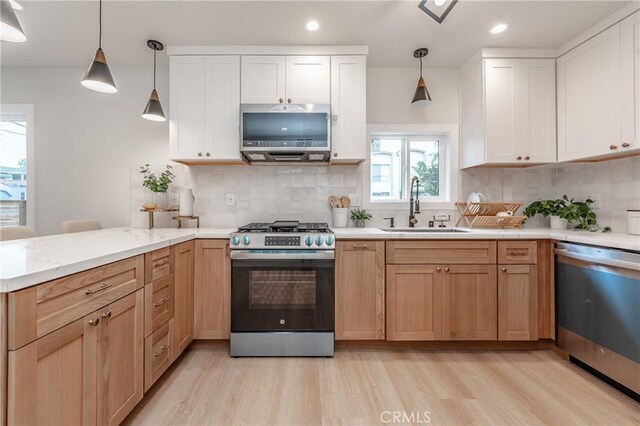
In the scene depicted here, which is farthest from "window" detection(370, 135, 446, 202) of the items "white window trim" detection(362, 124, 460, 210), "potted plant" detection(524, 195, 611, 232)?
"potted plant" detection(524, 195, 611, 232)

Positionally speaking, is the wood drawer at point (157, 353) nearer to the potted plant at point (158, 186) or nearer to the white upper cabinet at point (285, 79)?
the potted plant at point (158, 186)

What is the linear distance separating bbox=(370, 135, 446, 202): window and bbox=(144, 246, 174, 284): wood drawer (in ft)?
6.46

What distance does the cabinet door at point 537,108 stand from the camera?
254 centimetres

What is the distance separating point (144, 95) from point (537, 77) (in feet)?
12.3

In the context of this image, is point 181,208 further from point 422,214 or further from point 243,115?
point 422,214

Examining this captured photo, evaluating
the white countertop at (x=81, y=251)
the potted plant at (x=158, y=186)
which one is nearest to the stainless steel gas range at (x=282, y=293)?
the white countertop at (x=81, y=251)

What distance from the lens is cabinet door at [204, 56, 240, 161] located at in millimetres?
2541

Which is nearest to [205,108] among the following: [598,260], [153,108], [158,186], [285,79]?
[153,108]

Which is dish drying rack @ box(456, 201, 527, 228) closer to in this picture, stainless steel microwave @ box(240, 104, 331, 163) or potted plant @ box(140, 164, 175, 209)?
stainless steel microwave @ box(240, 104, 331, 163)

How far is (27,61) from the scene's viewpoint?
280 centimetres

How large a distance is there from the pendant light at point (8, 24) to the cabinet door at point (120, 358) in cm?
139

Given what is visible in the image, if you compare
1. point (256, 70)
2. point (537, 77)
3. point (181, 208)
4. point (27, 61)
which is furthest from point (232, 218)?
point (537, 77)

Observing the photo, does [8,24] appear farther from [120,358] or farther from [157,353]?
[157,353]

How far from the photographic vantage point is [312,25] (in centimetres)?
223
